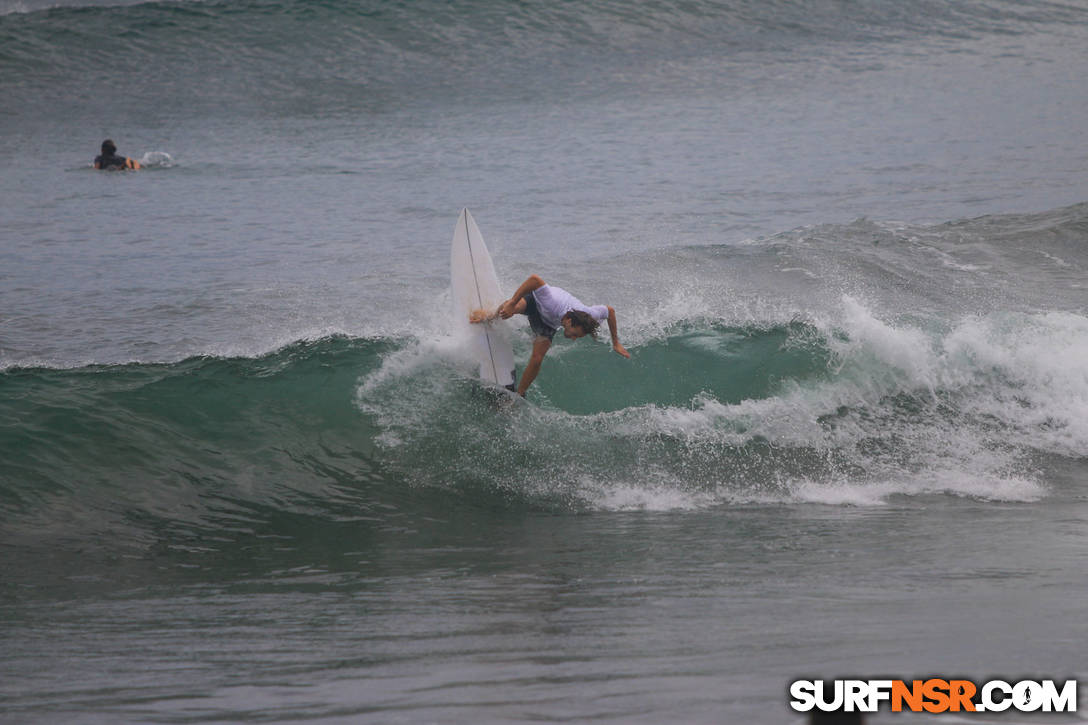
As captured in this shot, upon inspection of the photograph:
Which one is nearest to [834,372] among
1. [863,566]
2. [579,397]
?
[579,397]

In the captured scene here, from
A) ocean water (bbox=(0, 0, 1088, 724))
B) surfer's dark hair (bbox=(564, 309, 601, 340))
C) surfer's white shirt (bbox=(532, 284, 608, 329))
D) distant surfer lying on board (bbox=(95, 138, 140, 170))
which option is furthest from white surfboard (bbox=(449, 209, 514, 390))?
distant surfer lying on board (bbox=(95, 138, 140, 170))

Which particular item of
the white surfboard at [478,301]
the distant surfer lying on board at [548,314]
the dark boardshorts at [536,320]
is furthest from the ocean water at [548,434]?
the dark boardshorts at [536,320]

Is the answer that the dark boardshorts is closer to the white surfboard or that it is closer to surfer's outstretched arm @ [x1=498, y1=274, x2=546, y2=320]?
Answer: surfer's outstretched arm @ [x1=498, y1=274, x2=546, y2=320]

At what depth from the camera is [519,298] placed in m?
8.37

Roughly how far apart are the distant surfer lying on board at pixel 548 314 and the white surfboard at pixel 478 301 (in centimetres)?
33

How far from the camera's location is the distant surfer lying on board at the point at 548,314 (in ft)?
26.2

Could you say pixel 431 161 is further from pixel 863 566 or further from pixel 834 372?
pixel 863 566

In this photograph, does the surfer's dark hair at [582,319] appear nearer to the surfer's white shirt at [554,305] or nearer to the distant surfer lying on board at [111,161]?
the surfer's white shirt at [554,305]

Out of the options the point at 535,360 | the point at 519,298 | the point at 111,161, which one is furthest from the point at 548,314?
the point at 111,161

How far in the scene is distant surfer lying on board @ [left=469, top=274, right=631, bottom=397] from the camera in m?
8.00

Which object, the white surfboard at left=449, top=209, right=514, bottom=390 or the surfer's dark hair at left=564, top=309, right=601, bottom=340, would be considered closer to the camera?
the surfer's dark hair at left=564, top=309, right=601, bottom=340

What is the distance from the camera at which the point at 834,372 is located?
9.17 metres

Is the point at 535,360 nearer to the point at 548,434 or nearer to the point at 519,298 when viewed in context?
the point at 519,298

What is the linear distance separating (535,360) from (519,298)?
0.53m
